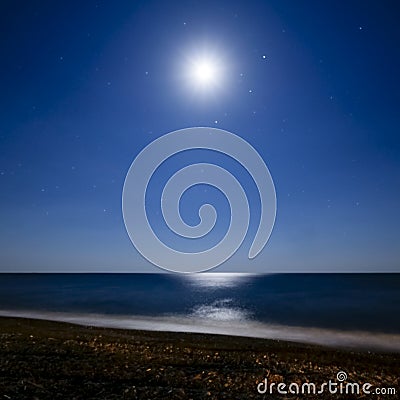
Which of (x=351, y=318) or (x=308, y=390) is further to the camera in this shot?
(x=351, y=318)

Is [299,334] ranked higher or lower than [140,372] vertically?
lower

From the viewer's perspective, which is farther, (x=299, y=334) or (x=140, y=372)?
(x=299, y=334)

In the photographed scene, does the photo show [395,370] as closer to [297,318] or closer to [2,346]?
[2,346]

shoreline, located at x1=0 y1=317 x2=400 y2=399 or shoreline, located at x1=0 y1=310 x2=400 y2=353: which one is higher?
shoreline, located at x1=0 y1=317 x2=400 y2=399

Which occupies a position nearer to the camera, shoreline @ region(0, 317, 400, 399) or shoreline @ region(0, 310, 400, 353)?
shoreline @ region(0, 317, 400, 399)

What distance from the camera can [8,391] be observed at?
9031 mm

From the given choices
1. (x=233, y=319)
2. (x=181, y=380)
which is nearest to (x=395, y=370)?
(x=181, y=380)

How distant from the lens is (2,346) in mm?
14203

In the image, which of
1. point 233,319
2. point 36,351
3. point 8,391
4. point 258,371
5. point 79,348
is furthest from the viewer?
point 233,319

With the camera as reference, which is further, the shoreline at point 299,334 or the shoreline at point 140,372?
the shoreline at point 299,334

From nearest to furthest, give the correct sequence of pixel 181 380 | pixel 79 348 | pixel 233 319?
pixel 181 380, pixel 79 348, pixel 233 319

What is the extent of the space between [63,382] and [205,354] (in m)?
6.52

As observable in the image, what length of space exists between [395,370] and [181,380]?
409 inches

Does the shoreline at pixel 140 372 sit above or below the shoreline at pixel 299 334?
above
